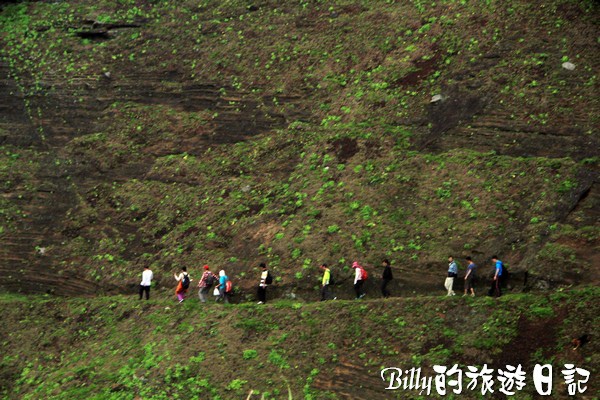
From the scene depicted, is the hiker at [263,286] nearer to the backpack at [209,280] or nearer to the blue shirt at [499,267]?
the backpack at [209,280]

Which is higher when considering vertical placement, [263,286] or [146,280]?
[146,280]

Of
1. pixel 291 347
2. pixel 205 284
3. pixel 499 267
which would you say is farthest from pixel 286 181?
pixel 499 267

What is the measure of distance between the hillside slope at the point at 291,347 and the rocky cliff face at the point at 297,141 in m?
2.68

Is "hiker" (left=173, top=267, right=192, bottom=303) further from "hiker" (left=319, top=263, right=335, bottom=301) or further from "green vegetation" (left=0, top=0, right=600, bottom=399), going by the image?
"hiker" (left=319, top=263, right=335, bottom=301)

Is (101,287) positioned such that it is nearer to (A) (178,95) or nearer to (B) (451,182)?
(A) (178,95)

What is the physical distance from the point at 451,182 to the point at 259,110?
894 cm

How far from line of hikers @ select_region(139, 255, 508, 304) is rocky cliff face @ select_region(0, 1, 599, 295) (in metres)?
0.85

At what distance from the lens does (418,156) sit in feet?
95.9

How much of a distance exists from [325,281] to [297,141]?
7.71 m

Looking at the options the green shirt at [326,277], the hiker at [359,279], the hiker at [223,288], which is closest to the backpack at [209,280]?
the hiker at [223,288]

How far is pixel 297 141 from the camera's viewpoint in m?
31.8

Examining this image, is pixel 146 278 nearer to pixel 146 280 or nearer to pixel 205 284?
pixel 146 280

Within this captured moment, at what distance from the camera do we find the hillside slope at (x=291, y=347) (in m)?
20.9

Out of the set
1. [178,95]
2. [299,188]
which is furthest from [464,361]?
[178,95]
